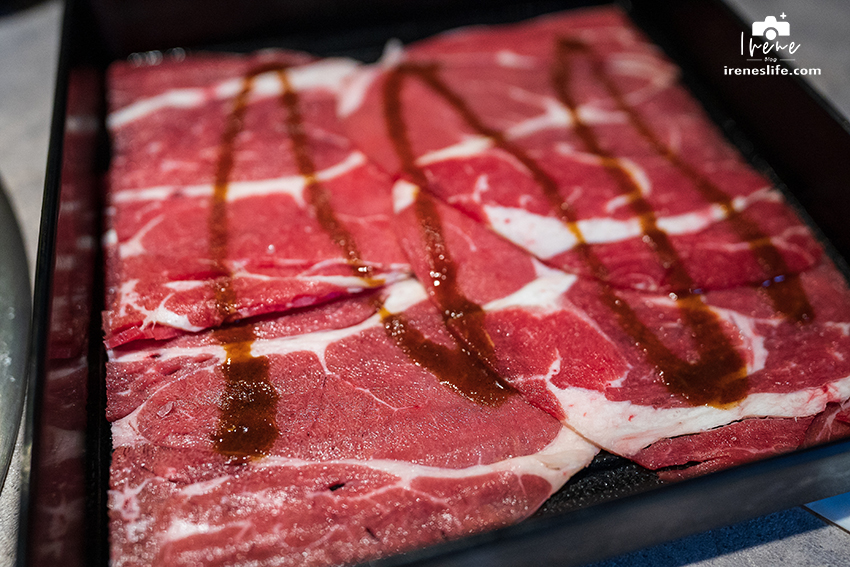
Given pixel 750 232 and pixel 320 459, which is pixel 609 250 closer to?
pixel 750 232

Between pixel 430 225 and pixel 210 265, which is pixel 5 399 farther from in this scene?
pixel 430 225

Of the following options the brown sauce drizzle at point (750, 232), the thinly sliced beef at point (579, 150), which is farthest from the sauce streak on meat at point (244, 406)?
the brown sauce drizzle at point (750, 232)

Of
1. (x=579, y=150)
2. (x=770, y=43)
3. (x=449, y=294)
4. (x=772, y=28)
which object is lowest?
(x=449, y=294)

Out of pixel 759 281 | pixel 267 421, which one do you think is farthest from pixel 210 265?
pixel 759 281

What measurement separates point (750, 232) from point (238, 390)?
7.40 ft

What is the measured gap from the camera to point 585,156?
120 inches

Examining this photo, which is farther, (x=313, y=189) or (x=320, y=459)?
(x=313, y=189)

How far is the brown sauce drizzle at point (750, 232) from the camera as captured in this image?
255cm

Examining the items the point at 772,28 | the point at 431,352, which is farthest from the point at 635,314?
the point at 772,28

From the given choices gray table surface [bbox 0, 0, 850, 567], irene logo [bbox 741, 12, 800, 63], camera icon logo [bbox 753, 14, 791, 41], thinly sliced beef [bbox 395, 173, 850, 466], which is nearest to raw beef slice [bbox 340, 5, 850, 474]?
thinly sliced beef [bbox 395, 173, 850, 466]

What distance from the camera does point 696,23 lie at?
3.44m

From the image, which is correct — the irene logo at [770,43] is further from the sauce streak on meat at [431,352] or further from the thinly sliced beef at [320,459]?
the thinly sliced beef at [320,459]

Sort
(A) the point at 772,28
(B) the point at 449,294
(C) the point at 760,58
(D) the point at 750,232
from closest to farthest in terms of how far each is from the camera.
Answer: (B) the point at 449,294, (D) the point at 750,232, (C) the point at 760,58, (A) the point at 772,28

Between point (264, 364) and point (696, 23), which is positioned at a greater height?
point (696, 23)
